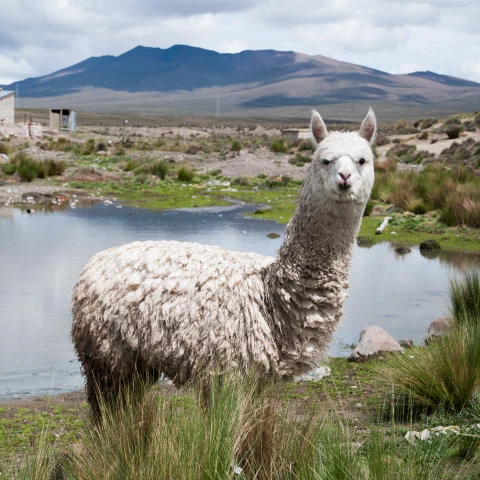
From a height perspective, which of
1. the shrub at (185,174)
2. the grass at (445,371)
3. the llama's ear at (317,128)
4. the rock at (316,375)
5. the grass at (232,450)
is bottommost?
the shrub at (185,174)

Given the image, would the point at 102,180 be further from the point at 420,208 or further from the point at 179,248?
the point at 179,248

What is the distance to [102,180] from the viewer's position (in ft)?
83.5

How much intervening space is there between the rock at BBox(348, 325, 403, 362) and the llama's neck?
3.03m

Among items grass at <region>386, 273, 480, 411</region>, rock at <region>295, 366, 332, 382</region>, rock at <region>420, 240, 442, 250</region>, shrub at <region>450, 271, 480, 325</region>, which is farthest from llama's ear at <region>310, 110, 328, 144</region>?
rock at <region>420, 240, 442, 250</region>

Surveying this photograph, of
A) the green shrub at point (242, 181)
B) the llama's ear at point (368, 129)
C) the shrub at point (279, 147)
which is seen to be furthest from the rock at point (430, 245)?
the shrub at point (279, 147)

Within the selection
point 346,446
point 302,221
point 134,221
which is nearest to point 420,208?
point 134,221

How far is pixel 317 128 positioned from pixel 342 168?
20.0 inches

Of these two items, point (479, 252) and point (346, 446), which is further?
point (479, 252)

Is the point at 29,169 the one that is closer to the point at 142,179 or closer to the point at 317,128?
the point at 142,179

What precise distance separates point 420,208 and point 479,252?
4.09m

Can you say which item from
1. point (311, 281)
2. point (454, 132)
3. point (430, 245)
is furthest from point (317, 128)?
point (454, 132)

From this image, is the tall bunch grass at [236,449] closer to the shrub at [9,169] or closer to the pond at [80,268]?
the pond at [80,268]

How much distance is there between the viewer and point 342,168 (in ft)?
14.7

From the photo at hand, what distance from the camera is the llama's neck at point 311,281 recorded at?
471 cm
